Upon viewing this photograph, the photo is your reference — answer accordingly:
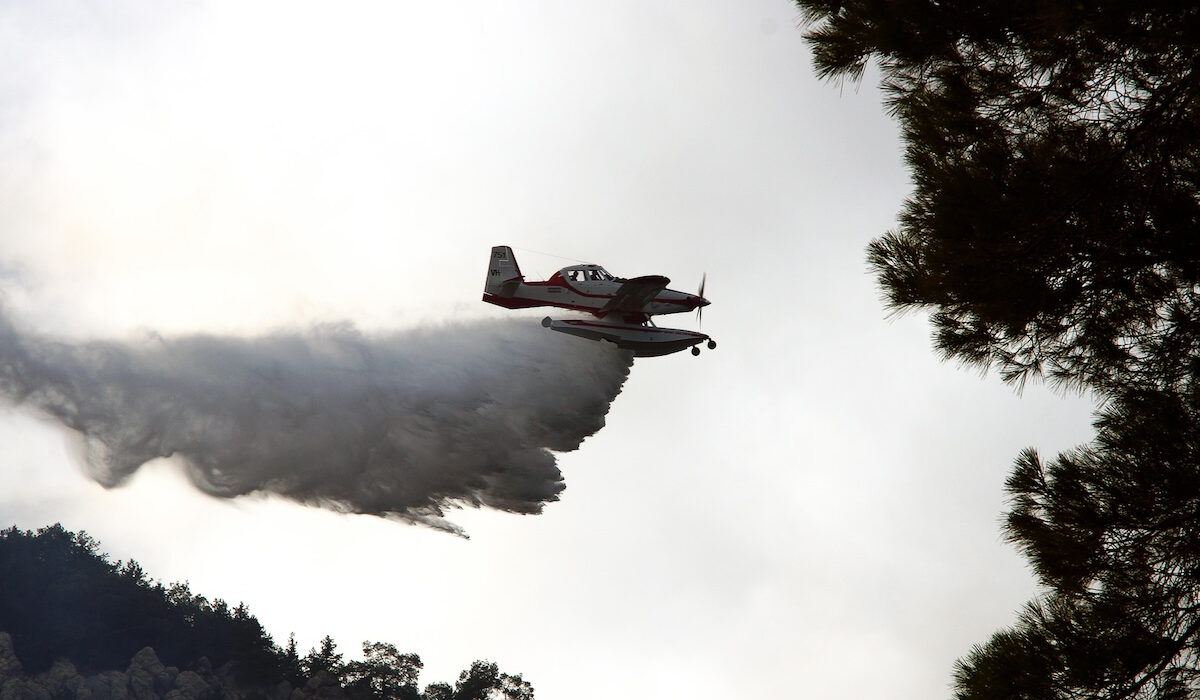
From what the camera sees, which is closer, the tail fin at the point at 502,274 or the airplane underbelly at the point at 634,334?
the airplane underbelly at the point at 634,334

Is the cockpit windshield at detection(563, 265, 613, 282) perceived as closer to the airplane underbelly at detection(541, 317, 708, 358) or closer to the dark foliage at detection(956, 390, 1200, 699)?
the airplane underbelly at detection(541, 317, 708, 358)

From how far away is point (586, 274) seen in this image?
3341cm

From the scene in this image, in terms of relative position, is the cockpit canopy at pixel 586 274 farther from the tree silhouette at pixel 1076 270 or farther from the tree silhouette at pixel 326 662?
the tree silhouette at pixel 326 662

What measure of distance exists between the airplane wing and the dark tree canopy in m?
20.3

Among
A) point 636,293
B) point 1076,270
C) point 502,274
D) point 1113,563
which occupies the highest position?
point 502,274

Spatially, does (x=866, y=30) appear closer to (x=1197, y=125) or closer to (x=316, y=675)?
(x=1197, y=125)

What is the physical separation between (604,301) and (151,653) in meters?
79.8

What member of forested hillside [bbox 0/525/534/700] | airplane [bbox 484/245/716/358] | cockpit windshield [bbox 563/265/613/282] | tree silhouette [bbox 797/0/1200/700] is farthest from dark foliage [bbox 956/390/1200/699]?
forested hillside [bbox 0/525/534/700]

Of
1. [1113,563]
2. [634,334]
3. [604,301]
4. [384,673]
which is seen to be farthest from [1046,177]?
[384,673]

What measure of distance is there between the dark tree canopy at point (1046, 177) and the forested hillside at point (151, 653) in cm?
8846

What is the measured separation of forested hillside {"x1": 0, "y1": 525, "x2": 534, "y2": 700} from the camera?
311 ft

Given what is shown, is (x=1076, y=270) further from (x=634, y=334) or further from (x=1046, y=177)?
(x=634, y=334)

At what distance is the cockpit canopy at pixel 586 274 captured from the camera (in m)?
33.3

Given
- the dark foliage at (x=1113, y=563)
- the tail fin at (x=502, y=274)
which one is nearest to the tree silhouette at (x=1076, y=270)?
the dark foliage at (x=1113, y=563)
